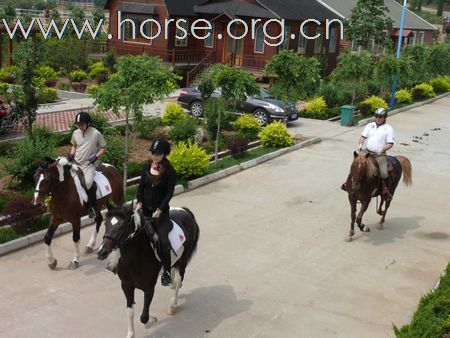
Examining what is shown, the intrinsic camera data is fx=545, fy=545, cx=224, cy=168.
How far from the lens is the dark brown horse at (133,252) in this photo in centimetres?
629

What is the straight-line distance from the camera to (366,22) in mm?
44094

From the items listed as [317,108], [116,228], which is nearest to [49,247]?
[116,228]

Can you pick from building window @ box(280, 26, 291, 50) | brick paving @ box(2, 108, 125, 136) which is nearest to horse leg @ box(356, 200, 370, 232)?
brick paving @ box(2, 108, 125, 136)

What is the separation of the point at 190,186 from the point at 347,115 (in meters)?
12.3

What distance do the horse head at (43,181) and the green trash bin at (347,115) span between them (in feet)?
59.5

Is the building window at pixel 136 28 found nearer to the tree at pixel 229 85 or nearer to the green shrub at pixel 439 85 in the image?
the tree at pixel 229 85

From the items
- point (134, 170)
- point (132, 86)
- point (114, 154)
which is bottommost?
point (134, 170)

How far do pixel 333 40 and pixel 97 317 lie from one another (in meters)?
38.6

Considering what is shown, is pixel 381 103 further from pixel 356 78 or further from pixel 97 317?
pixel 97 317

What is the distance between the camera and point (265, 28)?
1396 inches

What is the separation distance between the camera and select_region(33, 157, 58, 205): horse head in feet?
28.0

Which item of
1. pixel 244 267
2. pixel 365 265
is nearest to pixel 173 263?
pixel 244 267

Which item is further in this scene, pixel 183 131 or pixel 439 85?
pixel 439 85

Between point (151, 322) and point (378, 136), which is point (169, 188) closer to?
point (151, 322)
